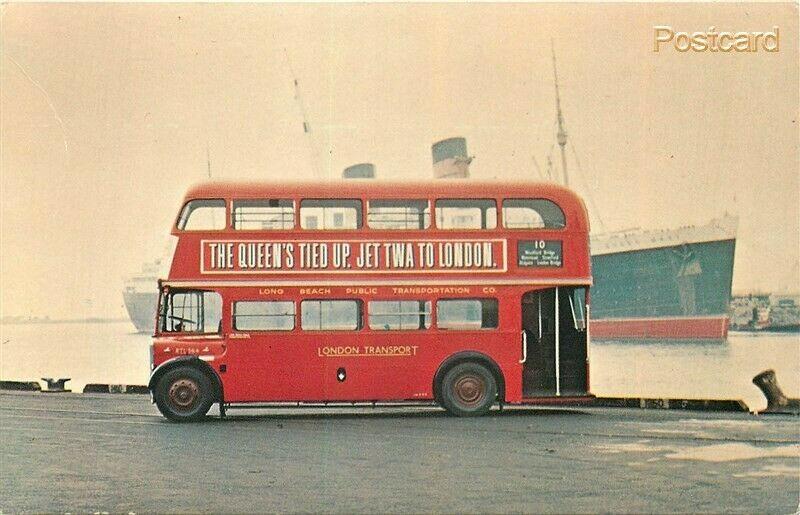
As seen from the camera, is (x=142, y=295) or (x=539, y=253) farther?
(x=142, y=295)

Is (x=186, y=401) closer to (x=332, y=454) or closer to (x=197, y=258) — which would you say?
(x=197, y=258)

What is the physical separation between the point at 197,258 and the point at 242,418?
8.00 ft

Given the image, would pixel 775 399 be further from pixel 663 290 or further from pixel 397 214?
pixel 663 290

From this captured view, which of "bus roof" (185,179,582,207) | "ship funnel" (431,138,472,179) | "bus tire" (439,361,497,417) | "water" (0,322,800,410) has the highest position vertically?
"ship funnel" (431,138,472,179)

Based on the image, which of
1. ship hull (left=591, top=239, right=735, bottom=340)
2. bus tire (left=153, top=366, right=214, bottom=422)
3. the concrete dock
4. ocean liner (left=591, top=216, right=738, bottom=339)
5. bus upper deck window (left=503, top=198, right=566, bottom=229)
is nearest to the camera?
the concrete dock

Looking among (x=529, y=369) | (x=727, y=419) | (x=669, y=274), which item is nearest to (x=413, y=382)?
(x=529, y=369)

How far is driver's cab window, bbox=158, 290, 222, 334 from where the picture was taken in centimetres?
1292

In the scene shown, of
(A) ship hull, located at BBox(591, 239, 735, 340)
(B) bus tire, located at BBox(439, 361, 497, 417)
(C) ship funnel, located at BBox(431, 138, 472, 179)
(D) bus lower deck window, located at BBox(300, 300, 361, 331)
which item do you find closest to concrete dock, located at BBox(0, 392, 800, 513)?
(B) bus tire, located at BBox(439, 361, 497, 417)

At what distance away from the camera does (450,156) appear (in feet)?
57.3

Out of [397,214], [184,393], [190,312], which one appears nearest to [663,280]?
[397,214]

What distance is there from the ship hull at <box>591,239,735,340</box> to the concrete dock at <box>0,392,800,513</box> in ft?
80.6

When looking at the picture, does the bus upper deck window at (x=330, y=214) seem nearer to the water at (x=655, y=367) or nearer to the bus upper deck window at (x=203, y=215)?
the bus upper deck window at (x=203, y=215)

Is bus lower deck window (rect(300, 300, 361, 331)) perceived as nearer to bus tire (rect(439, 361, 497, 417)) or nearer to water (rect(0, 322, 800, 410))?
bus tire (rect(439, 361, 497, 417))

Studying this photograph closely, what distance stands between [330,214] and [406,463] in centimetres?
440
